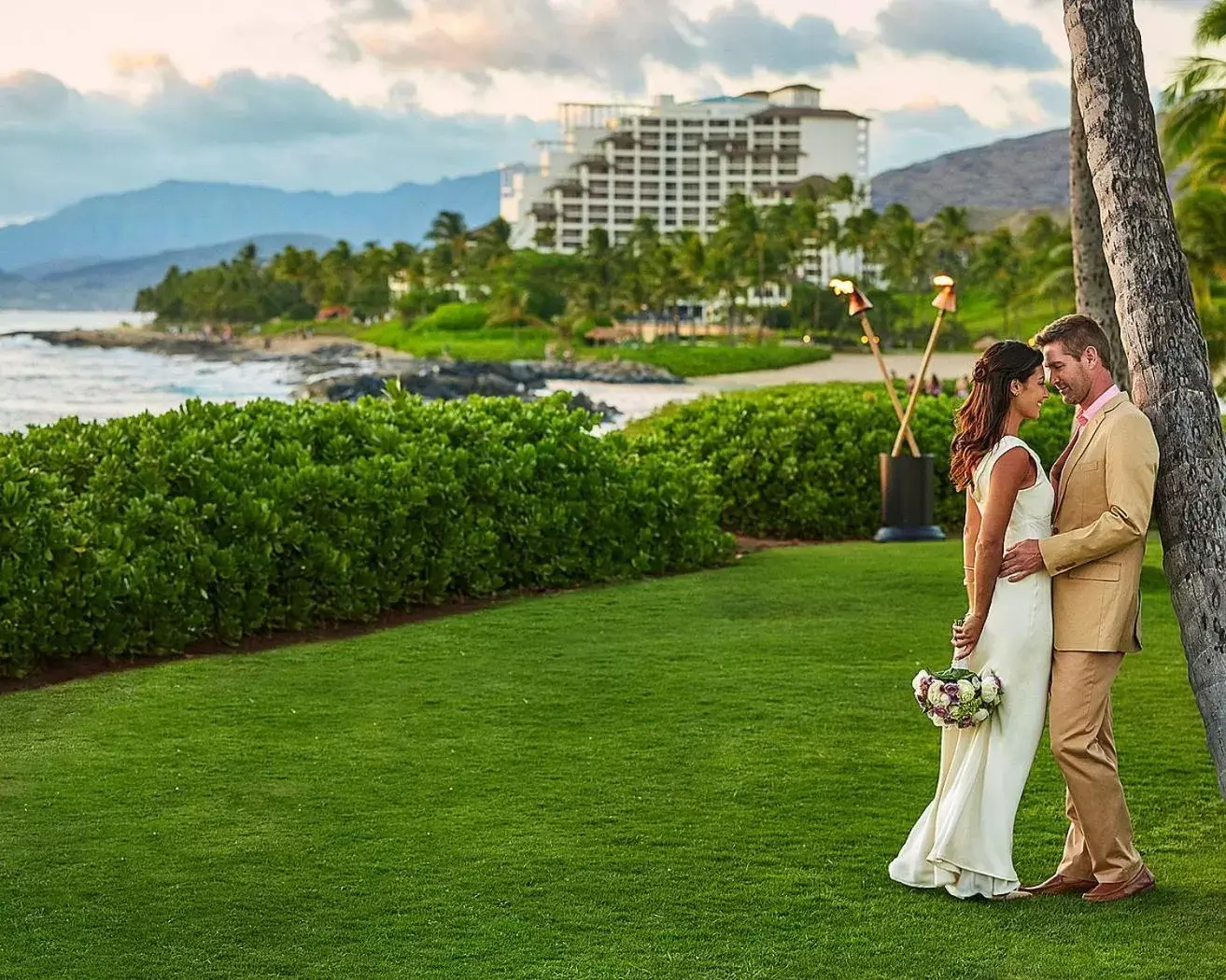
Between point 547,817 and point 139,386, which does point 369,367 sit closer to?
point 139,386

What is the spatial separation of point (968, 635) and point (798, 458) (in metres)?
9.90

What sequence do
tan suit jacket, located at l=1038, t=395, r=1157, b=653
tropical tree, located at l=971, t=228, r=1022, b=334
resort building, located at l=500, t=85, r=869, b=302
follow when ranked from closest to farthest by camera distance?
tan suit jacket, located at l=1038, t=395, r=1157, b=653, tropical tree, located at l=971, t=228, r=1022, b=334, resort building, located at l=500, t=85, r=869, b=302

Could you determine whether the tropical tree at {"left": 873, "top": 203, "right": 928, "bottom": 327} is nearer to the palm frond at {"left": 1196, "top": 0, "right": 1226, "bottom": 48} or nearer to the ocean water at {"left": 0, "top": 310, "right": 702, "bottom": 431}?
the ocean water at {"left": 0, "top": 310, "right": 702, "bottom": 431}

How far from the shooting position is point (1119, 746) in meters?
7.36

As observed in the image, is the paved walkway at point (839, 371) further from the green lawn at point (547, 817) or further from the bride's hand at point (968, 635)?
the bride's hand at point (968, 635)

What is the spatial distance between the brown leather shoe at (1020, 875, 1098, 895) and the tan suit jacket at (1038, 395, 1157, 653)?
84 centimetres

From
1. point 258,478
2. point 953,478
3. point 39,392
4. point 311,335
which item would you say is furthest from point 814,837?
point 311,335

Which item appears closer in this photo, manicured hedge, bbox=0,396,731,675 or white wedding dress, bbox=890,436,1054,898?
white wedding dress, bbox=890,436,1054,898

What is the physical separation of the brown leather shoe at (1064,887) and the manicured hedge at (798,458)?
9450 millimetres

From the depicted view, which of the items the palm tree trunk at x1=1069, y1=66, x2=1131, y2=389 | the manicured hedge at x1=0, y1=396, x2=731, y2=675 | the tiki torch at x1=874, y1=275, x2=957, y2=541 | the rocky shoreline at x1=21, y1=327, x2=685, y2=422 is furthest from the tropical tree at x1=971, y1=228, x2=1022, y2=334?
the manicured hedge at x1=0, y1=396, x2=731, y2=675

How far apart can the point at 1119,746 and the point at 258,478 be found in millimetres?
5260

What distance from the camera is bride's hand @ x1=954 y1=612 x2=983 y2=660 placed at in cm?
515

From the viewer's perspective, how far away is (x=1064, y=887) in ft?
17.6

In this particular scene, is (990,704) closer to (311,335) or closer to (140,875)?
(140,875)
